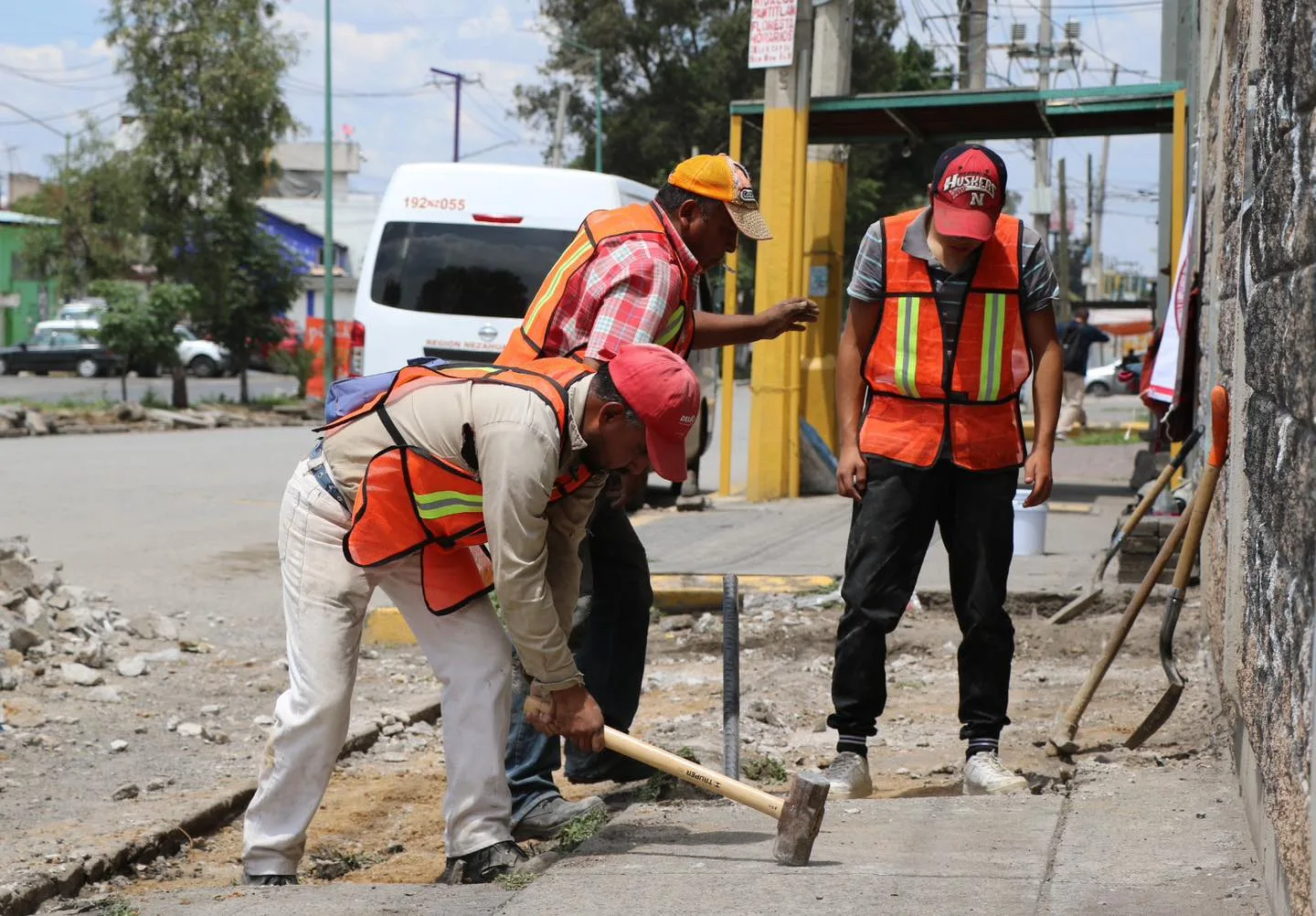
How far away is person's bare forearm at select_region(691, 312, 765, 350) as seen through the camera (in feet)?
15.5

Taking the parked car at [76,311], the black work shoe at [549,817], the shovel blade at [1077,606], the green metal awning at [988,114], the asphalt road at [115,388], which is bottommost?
the asphalt road at [115,388]

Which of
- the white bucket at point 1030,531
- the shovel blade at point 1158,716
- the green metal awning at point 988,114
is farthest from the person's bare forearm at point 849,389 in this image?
the green metal awning at point 988,114

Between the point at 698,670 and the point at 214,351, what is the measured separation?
4119 centimetres

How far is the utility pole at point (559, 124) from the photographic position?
46.3 meters

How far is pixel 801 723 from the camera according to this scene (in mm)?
6199

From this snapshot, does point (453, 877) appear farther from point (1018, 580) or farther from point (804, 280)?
point (804, 280)

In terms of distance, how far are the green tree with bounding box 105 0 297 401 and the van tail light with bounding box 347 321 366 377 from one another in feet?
50.5

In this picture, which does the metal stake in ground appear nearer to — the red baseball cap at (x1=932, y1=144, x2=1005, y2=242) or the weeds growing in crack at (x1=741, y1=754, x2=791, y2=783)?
the weeds growing in crack at (x1=741, y1=754, x2=791, y2=783)

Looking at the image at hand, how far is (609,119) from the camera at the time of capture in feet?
153

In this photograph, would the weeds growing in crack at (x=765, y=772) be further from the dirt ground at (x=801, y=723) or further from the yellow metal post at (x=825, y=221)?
the yellow metal post at (x=825, y=221)

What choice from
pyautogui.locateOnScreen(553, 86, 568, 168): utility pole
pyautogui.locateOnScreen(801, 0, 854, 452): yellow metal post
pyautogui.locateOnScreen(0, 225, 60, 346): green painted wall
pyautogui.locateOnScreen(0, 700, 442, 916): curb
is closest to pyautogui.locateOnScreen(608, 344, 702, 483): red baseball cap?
pyautogui.locateOnScreen(0, 700, 442, 916): curb

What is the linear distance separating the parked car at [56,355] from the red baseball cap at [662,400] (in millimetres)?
41822

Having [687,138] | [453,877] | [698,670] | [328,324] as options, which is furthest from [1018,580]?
[687,138]

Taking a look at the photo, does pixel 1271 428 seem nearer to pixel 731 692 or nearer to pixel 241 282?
pixel 731 692
